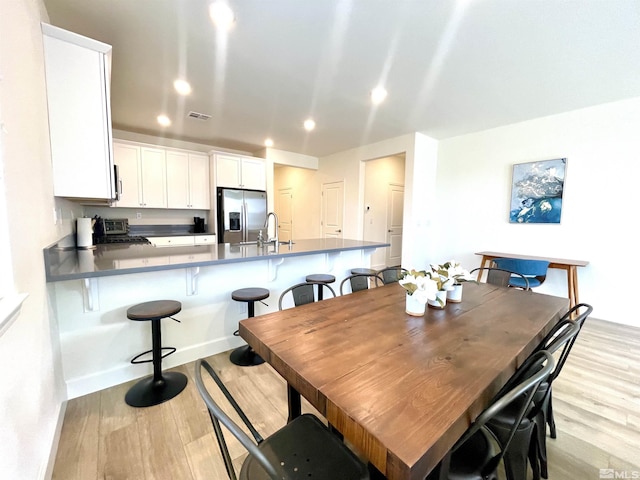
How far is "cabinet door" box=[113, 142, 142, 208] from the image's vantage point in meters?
4.06

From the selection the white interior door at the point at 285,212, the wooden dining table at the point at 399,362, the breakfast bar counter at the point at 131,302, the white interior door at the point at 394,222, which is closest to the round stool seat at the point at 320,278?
the breakfast bar counter at the point at 131,302

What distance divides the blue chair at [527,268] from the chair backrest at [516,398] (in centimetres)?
261

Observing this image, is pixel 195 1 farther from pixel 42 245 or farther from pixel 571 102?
pixel 571 102

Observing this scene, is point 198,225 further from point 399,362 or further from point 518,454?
point 518,454

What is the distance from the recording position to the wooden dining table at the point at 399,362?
67 centimetres

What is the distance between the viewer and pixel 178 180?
4613 mm

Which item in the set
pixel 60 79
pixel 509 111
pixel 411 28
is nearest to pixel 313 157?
pixel 509 111

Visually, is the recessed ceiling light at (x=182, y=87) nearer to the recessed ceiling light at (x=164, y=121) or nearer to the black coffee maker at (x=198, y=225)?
the recessed ceiling light at (x=164, y=121)

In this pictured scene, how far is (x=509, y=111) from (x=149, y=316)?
4.59 metres

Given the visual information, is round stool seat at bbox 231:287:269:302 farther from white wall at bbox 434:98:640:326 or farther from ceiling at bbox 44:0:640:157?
white wall at bbox 434:98:640:326

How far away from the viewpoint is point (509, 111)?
3.49 m

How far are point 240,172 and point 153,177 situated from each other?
1434mm

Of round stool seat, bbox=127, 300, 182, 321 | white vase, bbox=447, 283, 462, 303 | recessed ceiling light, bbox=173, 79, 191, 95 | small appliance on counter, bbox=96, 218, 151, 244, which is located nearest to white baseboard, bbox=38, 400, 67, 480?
round stool seat, bbox=127, 300, 182, 321

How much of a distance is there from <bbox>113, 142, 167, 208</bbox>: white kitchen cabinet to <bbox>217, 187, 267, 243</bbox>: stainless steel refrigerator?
3.10 ft
